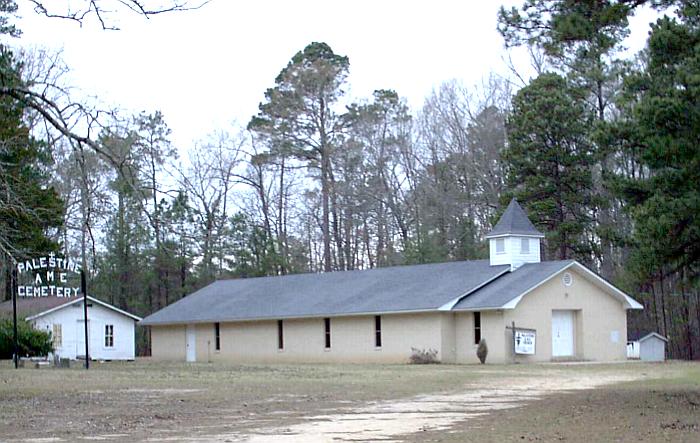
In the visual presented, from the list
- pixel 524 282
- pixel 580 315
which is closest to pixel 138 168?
pixel 524 282

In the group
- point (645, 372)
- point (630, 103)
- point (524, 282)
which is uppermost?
point (630, 103)

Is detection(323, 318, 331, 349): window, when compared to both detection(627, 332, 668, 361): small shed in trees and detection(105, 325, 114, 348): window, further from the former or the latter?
detection(627, 332, 668, 361): small shed in trees

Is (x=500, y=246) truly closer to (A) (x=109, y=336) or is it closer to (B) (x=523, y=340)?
(B) (x=523, y=340)

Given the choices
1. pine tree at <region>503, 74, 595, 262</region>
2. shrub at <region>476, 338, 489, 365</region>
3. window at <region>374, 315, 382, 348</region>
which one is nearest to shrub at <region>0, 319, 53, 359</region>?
window at <region>374, 315, 382, 348</region>

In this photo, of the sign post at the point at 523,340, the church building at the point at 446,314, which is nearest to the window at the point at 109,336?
the church building at the point at 446,314

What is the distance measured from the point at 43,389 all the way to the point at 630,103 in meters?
14.8

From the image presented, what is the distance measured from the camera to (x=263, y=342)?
169 feet

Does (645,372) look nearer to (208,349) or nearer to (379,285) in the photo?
(379,285)

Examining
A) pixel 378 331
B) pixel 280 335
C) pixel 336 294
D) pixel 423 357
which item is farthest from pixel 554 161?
pixel 280 335

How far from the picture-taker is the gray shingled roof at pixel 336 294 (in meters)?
46.2

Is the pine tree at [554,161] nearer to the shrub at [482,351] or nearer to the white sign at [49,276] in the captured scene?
the shrub at [482,351]

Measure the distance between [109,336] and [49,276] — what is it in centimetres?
1029

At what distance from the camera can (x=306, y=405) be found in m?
21.1

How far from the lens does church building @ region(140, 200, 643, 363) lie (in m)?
44.2
